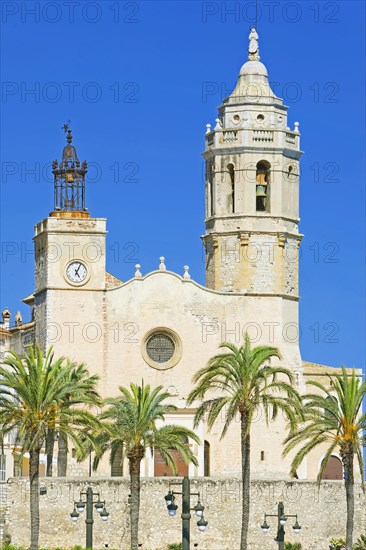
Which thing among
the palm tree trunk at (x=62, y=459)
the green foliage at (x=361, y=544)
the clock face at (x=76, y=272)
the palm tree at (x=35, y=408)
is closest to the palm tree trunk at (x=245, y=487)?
the palm tree at (x=35, y=408)

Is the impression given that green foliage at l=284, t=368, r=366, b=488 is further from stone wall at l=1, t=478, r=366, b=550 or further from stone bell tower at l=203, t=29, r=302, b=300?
stone bell tower at l=203, t=29, r=302, b=300

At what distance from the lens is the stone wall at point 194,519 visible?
222 ft

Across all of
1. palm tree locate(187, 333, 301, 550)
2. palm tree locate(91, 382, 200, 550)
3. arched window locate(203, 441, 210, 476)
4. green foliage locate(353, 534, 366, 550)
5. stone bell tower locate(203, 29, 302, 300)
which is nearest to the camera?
palm tree locate(91, 382, 200, 550)

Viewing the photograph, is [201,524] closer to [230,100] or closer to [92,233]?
[92,233]

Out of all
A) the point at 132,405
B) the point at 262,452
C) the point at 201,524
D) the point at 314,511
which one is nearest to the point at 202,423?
the point at 262,452

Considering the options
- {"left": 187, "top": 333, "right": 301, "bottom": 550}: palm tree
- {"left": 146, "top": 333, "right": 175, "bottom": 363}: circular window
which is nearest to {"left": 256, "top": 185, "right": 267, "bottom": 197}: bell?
{"left": 146, "top": 333, "right": 175, "bottom": 363}: circular window

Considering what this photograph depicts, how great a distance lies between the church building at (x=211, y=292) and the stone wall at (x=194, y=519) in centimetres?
567

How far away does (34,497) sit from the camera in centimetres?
6150

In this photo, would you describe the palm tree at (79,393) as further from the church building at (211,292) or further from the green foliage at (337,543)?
the green foliage at (337,543)

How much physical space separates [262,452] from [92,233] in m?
12.5

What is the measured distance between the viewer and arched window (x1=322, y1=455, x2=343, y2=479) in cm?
8075

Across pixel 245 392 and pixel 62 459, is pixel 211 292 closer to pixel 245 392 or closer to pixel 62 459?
pixel 62 459

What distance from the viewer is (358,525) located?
7225 centimetres

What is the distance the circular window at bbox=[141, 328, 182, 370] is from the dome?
13.5 metres
